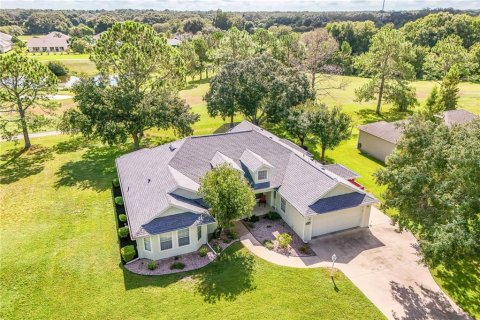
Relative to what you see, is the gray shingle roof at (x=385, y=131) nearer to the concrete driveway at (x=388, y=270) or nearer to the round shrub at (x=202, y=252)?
the concrete driveway at (x=388, y=270)

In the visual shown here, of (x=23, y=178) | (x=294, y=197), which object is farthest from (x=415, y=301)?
(x=23, y=178)

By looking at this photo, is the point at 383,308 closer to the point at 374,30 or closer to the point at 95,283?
the point at 95,283

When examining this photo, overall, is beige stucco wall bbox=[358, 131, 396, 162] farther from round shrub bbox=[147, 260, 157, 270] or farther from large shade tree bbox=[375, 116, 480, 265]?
round shrub bbox=[147, 260, 157, 270]

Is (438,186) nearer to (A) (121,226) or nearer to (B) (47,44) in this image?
(A) (121,226)

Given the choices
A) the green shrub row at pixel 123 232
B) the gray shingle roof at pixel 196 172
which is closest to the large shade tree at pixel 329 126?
the gray shingle roof at pixel 196 172

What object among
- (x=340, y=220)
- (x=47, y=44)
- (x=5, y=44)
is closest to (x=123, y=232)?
(x=340, y=220)
